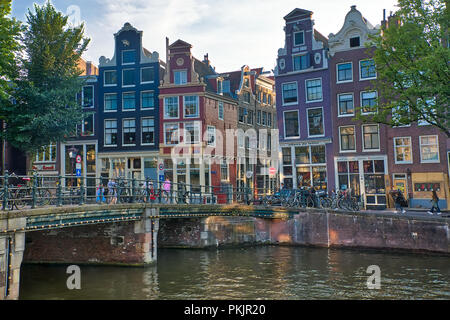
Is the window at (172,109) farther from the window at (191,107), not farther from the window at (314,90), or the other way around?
the window at (314,90)

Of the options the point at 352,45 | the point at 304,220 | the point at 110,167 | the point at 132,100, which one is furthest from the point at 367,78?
the point at 110,167

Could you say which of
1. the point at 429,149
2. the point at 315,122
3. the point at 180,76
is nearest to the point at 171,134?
the point at 180,76

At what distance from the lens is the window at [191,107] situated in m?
37.2

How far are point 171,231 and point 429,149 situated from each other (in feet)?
60.7

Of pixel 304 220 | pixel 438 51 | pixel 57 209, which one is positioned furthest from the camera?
pixel 304 220

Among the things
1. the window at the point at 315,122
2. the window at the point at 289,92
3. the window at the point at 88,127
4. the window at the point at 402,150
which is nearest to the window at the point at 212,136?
the window at the point at 289,92

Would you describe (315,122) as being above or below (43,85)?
below

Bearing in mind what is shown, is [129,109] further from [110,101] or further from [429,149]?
[429,149]

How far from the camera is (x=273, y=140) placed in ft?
159

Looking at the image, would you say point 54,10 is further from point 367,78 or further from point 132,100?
point 367,78

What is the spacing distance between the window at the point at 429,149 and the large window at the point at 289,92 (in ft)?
34.0

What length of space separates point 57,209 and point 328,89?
2437 cm

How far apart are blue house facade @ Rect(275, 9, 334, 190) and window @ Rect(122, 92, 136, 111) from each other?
13.3 m

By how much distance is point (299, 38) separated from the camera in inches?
1361
